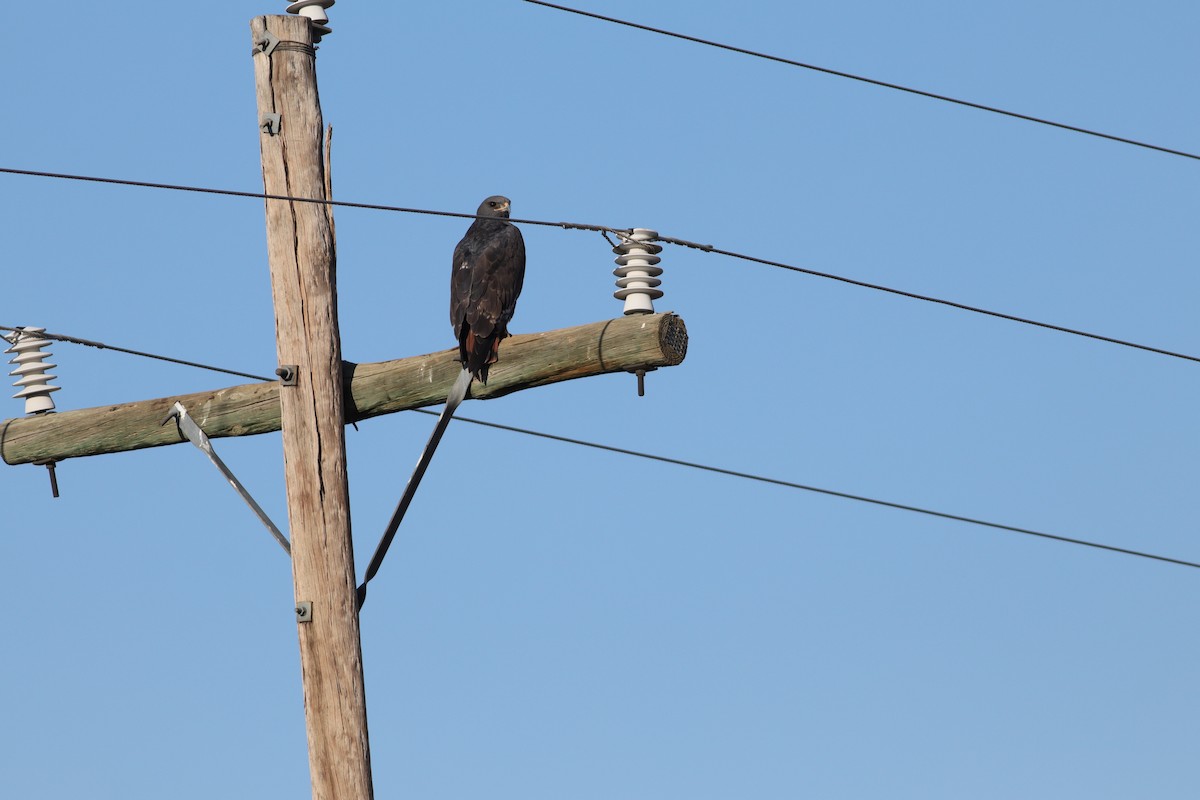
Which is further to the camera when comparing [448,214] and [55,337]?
[55,337]

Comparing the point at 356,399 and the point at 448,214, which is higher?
the point at 448,214

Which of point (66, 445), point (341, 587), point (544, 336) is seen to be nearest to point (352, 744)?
point (341, 587)

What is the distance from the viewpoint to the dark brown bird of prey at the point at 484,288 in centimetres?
806

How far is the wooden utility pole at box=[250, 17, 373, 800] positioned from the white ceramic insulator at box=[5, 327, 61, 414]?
212cm

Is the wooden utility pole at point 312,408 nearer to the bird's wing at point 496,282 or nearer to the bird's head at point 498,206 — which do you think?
the bird's wing at point 496,282

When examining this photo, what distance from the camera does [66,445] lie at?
29.9ft

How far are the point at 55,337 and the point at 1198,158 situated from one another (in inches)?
262

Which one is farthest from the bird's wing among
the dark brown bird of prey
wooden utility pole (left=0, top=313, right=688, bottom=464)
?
wooden utility pole (left=0, top=313, right=688, bottom=464)

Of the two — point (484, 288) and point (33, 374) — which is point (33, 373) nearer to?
point (33, 374)

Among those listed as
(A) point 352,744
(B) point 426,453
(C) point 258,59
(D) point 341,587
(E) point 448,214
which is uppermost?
(C) point 258,59

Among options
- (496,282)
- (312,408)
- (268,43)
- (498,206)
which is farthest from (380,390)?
(498,206)

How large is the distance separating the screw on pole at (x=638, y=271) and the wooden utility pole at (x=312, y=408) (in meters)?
1.31

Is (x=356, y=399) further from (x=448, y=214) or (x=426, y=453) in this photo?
(x=448, y=214)

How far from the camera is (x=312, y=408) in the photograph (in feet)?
25.5
